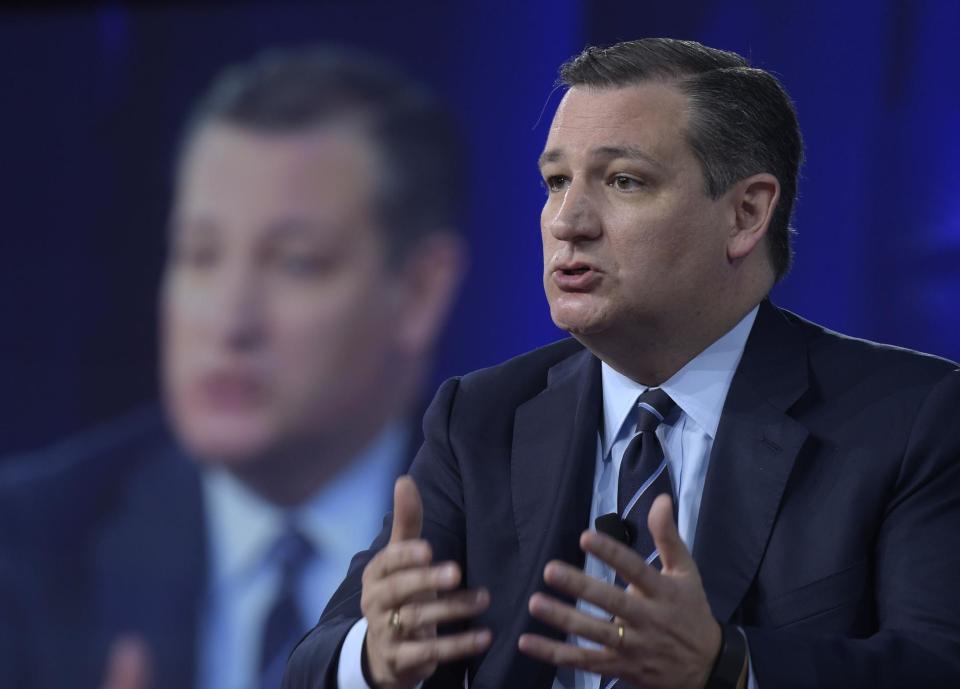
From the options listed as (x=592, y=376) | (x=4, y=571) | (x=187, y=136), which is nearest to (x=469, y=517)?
(x=592, y=376)

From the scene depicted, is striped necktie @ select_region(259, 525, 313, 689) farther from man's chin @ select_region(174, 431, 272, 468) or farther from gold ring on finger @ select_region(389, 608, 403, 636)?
gold ring on finger @ select_region(389, 608, 403, 636)

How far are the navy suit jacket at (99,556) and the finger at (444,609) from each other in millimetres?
2418

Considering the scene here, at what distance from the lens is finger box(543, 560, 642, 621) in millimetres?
1428

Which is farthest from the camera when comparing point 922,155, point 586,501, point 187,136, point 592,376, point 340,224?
point 187,136

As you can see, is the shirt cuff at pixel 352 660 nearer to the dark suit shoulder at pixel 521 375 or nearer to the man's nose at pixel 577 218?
the dark suit shoulder at pixel 521 375

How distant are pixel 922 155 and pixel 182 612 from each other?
2.51 meters

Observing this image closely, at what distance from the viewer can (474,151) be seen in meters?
3.69

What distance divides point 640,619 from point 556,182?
2.68 feet

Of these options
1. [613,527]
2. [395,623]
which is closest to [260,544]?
[613,527]

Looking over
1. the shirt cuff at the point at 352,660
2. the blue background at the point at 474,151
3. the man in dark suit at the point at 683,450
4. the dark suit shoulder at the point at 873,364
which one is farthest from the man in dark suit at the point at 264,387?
the shirt cuff at the point at 352,660

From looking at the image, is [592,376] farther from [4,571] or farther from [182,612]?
[4,571]

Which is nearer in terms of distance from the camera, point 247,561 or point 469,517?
point 469,517

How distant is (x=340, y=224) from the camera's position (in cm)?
375

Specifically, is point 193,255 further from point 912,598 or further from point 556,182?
point 912,598
